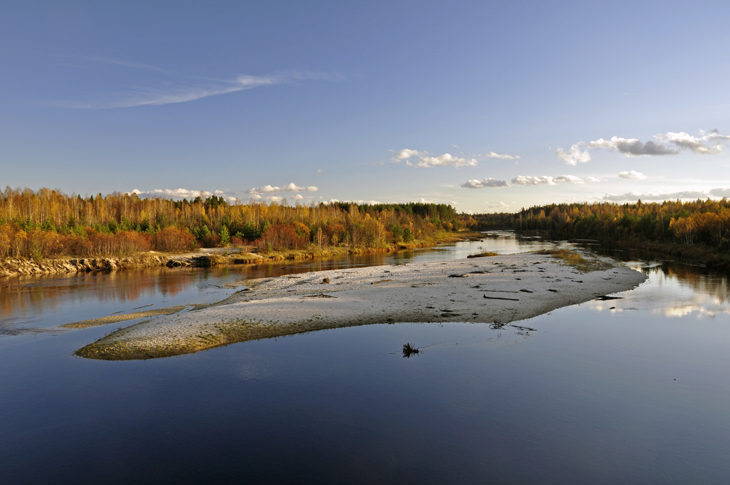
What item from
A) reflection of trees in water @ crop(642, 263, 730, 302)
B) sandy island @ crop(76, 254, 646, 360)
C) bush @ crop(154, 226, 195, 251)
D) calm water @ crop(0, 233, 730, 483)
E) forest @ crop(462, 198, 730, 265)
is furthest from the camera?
bush @ crop(154, 226, 195, 251)

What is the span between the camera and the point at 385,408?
11.0 meters

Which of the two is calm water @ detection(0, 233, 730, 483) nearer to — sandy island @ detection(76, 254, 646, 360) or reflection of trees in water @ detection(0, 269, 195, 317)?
sandy island @ detection(76, 254, 646, 360)

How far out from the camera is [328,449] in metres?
9.15

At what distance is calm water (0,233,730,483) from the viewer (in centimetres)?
848

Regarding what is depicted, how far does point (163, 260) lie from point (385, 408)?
2227 inches

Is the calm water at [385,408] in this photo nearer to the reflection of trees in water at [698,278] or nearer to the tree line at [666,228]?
the reflection of trees in water at [698,278]

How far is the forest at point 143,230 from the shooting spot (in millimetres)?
57594

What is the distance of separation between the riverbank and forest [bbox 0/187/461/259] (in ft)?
11.4

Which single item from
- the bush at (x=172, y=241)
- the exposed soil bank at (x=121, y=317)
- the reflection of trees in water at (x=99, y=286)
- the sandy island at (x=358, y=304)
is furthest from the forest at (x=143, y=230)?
the exposed soil bank at (x=121, y=317)

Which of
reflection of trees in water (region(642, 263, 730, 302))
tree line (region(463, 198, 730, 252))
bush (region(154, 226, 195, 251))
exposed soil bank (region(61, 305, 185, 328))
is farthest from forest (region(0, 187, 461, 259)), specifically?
reflection of trees in water (region(642, 263, 730, 302))

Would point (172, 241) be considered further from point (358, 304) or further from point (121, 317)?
point (358, 304)

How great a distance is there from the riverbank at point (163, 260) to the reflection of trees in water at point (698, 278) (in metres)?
46.5

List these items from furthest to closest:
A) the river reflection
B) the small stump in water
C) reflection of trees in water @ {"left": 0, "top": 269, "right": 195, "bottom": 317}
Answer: reflection of trees in water @ {"left": 0, "top": 269, "right": 195, "bottom": 317} < the river reflection < the small stump in water

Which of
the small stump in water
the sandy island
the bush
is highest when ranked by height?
the bush
